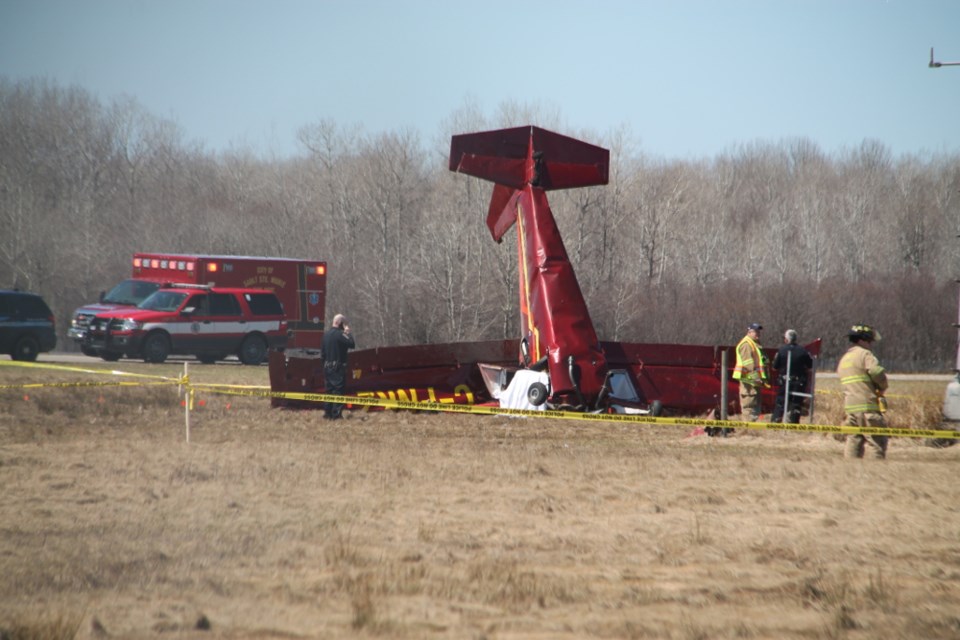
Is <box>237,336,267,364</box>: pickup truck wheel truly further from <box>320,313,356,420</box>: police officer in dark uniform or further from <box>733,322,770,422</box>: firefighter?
<box>733,322,770,422</box>: firefighter

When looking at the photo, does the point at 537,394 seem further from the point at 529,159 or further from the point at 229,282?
the point at 229,282

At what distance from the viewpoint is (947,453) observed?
1442 cm

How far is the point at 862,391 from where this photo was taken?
41.9 feet

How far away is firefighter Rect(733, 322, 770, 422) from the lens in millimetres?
16656

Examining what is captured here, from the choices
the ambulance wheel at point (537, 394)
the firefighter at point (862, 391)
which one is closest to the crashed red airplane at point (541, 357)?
the ambulance wheel at point (537, 394)

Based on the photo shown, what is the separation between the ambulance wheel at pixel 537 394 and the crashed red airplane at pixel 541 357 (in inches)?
0.6

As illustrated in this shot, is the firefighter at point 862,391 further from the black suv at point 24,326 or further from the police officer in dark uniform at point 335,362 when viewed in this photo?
the black suv at point 24,326

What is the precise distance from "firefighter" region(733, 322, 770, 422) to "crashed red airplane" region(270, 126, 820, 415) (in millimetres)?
748

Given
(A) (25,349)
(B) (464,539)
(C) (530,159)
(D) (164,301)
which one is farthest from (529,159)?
(A) (25,349)

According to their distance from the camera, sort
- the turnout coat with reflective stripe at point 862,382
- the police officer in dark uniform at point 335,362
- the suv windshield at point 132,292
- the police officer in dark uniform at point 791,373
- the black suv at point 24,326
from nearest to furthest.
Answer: the turnout coat with reflective stripe at point 862,382
the police officer in dark uniform at point 791,373
the police officer in dark uniform at point 335,362
the black suv at point 24,326
the suv windshield at point 132,292

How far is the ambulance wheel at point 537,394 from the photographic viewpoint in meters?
17.0

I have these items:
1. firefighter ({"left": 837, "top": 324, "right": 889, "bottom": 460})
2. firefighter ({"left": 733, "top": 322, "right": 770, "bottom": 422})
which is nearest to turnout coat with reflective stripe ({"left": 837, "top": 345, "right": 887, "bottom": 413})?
firefighter ({"left": 837, "top": 324, "right": 889, "bottom": 460})

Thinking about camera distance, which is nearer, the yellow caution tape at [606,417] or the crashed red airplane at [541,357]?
the yellow caution tape at [606,417]

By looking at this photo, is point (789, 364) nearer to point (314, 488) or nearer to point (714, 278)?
point (314, 488)
